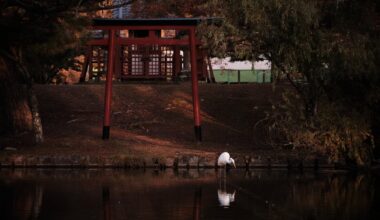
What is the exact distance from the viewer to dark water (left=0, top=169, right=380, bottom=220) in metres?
17.4

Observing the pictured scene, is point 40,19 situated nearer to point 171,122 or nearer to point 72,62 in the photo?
point 171,122

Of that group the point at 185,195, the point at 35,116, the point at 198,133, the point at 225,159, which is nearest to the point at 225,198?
the point at 185,195

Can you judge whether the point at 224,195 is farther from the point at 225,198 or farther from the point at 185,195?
the point at 185,195

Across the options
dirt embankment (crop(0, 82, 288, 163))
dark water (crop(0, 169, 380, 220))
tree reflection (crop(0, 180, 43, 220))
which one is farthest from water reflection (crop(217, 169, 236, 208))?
dirt embankment (crop(0, 82, 288, 163))

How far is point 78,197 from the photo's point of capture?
19797 millimetres

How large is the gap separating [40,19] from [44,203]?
9.16 m

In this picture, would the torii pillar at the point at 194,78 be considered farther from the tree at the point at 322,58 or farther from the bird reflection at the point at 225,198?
the bird reflection at the point at 225,198

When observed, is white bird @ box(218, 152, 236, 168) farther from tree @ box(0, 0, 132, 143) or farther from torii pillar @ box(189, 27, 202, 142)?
tree @ box(0, 0, 132, 143)

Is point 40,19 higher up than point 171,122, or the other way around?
point 40,19

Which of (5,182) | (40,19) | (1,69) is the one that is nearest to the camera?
(5,182)

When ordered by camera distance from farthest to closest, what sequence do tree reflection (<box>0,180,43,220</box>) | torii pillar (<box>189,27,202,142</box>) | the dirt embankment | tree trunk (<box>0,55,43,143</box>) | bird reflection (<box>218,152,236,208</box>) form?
tree trunk (<box>0,55,43,143</box>) < torii pillar (<box>189,27,202,142</box>) < the dirt embankment < bird reflection (<box>218,152,236,208</box>) < tree reflection (<box>0,180,43,220</box>)

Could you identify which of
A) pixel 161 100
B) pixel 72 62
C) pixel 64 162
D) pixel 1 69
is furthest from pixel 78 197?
pixel 72 62

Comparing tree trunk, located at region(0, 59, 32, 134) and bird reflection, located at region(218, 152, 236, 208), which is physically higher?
tree trunk, located at region(0, 59, 32, 134)

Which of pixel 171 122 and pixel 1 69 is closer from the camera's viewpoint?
pixel 1 69
